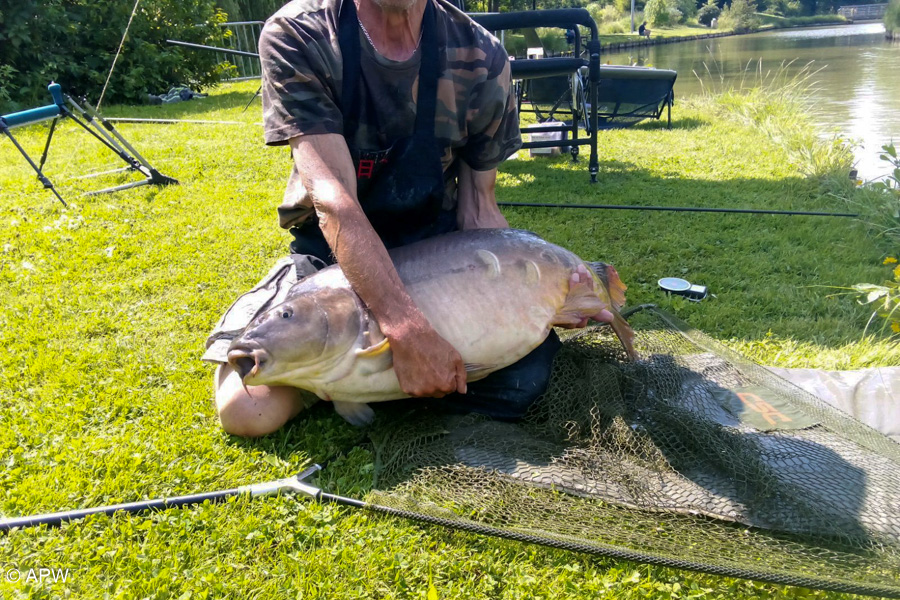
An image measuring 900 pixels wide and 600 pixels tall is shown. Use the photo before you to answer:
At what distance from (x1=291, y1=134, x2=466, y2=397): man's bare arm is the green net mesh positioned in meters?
0.24

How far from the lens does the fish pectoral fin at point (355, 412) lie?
2.22 meters

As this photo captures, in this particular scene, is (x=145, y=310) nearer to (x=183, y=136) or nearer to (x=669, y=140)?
(x=183, y=136)

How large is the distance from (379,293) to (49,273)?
9.07 ft

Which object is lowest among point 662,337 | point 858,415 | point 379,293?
point 858,415

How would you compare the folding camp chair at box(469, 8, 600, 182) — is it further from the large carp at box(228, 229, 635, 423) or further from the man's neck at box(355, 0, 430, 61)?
the large carp at box(228, 229, 635, 423)

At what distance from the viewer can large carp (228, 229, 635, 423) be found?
1.99 m

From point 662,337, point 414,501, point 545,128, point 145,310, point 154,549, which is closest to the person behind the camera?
point 154,549

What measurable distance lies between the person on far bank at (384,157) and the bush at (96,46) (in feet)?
33.1

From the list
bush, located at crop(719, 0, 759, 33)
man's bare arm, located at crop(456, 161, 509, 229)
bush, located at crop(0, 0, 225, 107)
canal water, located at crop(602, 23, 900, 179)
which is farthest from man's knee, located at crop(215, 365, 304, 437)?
bush, located at crop(719, 0, 759, 33)

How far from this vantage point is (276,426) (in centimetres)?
226

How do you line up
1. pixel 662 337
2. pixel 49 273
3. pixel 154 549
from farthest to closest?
pixel 49 273, pixel 662 337, pixel 154 549

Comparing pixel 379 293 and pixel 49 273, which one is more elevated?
pixel 379 293

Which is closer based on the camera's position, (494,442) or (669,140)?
(494,442)

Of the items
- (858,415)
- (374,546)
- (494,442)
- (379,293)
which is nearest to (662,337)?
(858,415)
